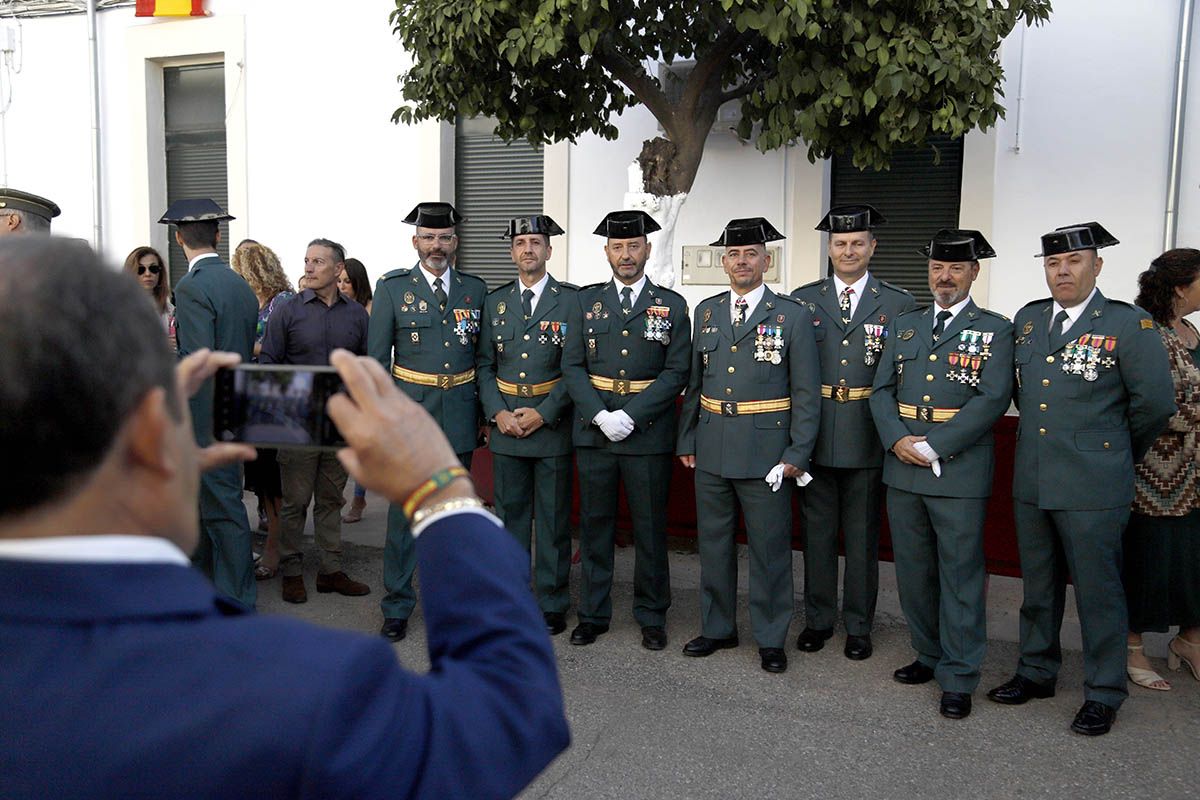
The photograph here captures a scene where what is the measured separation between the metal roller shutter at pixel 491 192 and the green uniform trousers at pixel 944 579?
580 cm

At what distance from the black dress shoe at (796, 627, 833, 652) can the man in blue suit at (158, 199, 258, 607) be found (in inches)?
98.7

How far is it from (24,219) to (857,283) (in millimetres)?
Answer: 4119

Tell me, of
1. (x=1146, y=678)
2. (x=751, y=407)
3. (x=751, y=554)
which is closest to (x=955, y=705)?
(x=1146, y=678)

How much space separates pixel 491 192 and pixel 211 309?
5273mm

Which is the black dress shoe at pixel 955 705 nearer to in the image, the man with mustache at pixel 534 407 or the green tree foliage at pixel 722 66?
the man with mustache at pixel 534 407

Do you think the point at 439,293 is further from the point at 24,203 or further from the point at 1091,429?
the point at 1091,429

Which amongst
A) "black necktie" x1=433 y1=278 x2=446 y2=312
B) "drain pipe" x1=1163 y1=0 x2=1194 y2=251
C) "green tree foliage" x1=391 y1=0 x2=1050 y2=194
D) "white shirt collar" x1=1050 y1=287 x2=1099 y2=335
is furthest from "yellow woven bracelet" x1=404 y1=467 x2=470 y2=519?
"drain pipe" x1=1163 y1=0 x2=1194 y2=251

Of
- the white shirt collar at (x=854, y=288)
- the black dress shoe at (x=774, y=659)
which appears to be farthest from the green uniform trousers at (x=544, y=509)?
the white shirt collar at (x=854, y=288)

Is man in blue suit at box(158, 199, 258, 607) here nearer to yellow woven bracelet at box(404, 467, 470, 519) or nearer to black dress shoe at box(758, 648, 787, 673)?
black dress shoe at box(758, 648, 787, 673)

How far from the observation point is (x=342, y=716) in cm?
86

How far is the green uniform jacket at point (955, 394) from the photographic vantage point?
13.1 feet

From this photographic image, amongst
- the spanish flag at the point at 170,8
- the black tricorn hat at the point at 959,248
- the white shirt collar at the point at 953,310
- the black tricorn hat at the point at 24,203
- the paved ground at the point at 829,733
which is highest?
the spanish flag at the point at 170,8

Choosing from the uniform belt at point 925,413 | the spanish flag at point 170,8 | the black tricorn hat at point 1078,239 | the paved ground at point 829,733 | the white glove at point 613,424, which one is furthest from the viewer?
the spanish flag at point 170,8

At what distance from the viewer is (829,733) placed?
12.2 ft
